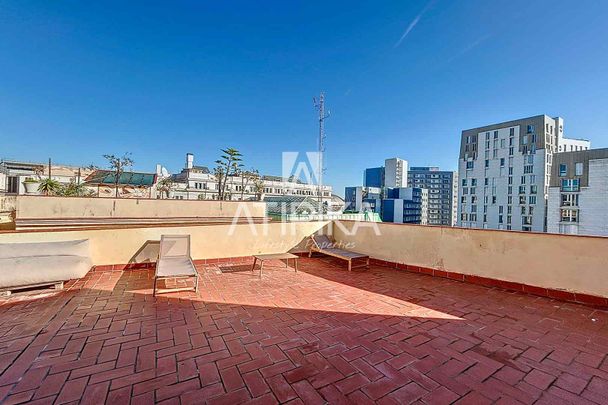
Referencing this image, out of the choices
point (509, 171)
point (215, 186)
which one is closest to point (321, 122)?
point (215, 186)

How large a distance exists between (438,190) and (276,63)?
114 meters

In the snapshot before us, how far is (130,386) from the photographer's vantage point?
5.60ft

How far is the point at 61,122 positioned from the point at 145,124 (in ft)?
17.7

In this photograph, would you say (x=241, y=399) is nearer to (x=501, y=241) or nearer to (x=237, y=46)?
(x=501, y=241)

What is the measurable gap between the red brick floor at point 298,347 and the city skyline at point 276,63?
793cm

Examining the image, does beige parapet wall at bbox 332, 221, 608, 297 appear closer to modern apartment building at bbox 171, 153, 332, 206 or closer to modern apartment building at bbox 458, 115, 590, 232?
modern apartment building at bbox 171, 153, 332, 206

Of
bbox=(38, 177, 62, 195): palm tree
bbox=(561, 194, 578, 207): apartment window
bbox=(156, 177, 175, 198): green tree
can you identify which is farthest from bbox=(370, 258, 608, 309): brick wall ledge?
bbox=(561, 194, 578, 207): apartment window

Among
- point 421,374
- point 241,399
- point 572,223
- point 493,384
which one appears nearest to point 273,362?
point 241,399

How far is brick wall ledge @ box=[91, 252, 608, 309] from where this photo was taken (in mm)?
3389

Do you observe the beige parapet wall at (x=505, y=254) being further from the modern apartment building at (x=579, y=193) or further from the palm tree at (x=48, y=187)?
the modern apartment building at (x=579, y=193)

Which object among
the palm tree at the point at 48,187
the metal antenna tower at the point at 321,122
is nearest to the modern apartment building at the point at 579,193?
the metal antenna tower at the point at 321,122

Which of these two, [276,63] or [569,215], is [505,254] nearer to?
[276,63]

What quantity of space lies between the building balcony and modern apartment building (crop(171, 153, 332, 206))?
82.1 ft

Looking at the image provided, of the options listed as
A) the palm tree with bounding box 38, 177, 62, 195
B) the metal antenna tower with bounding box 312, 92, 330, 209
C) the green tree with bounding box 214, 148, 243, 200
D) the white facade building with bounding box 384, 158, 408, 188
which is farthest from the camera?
the white facade building with bounding box 384, 158, 408, 188
